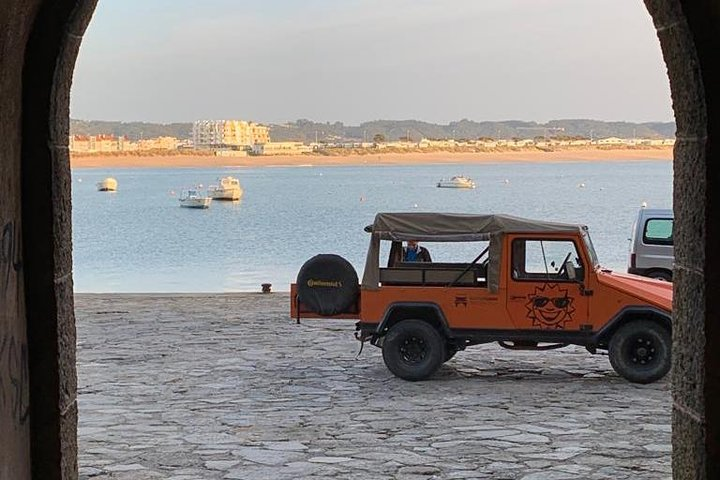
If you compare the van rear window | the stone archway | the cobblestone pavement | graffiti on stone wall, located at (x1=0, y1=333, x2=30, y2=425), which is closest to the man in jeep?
the cobblestone pavement

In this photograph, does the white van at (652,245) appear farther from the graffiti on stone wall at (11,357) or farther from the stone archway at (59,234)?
the graffiti on stone wall at (11,357)

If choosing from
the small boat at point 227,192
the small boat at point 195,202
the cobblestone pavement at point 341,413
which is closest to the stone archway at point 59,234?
the cobblestone pavement at point 341,413

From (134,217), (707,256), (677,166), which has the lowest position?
(134,217)

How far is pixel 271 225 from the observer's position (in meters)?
82.0

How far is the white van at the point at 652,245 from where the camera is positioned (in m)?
21.1

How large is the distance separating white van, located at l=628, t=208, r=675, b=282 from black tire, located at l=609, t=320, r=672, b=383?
7.60 metres

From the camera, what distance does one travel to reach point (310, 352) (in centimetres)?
1648

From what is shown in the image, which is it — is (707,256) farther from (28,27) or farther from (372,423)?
(372,423)

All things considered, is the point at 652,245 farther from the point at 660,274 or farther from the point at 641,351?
the point at 641,351

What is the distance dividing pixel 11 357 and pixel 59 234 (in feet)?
2.31

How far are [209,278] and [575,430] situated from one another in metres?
32.2

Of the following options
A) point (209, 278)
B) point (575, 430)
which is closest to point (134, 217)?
point (209, 278)

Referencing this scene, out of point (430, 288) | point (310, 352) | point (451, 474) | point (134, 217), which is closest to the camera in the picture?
point (451, 474)

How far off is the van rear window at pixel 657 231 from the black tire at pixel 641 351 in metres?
7.89
